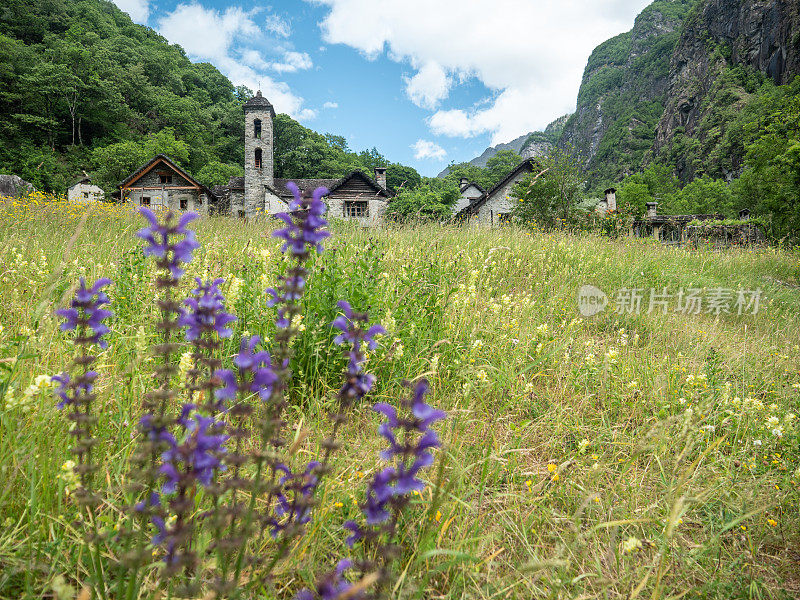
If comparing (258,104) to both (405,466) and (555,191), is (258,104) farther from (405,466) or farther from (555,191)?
(405,466)

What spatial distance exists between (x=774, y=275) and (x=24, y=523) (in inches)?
509

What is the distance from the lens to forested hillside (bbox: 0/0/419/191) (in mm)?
40312

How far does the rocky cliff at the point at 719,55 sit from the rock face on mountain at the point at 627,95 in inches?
451

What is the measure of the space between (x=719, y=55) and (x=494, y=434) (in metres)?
116

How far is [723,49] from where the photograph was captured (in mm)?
83438

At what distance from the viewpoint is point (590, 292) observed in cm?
553

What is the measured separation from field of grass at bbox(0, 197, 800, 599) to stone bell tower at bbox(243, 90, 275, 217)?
32.7 meters

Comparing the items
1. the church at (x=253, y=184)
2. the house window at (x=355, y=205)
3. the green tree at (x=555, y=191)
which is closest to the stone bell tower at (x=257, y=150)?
the church at (x=253, y=184)

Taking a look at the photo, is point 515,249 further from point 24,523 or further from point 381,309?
point 24,523

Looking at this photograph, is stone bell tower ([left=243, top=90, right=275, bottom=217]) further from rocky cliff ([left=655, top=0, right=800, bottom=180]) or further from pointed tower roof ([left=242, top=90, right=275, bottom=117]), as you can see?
rocky cliff ([left=655, top=0, right=800, bottom=180])

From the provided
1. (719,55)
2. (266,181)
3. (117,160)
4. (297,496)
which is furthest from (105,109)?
(719,55)

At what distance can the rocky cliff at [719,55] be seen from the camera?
201 ft

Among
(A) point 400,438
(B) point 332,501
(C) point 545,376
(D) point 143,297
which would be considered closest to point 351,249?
(D) point 143,297

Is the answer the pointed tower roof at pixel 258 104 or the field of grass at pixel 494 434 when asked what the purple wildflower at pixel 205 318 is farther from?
the pointed tower roof at pixel 258 104
